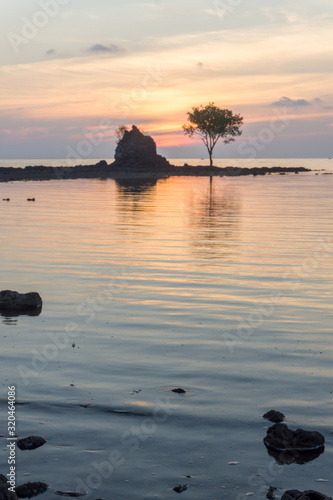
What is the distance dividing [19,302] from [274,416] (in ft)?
26.4

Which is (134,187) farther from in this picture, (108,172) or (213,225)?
(108,172)

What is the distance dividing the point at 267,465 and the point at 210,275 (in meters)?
11.8

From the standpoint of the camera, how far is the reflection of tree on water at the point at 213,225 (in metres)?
24.4

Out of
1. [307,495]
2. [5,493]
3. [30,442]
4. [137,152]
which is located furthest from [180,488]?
[137,152]

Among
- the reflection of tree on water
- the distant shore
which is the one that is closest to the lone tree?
the distant shore

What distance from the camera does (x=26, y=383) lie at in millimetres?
9820

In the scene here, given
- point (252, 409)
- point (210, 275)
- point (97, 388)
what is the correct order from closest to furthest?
point (252, 409)
point (97, 388)
point (210, 275)

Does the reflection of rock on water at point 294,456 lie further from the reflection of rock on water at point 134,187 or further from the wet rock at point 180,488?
the reflection of rock on water at point 134,187

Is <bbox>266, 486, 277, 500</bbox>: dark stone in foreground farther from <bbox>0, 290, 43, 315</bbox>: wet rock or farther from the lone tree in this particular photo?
the lone tree

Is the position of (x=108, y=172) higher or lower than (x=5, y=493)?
higher

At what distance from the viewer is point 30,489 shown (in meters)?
6.63

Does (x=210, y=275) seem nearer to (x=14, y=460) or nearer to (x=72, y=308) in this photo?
(x=72, y=308)

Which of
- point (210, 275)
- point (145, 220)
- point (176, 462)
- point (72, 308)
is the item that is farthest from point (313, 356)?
point (145, 220)

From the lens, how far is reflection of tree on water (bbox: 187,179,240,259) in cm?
2439
